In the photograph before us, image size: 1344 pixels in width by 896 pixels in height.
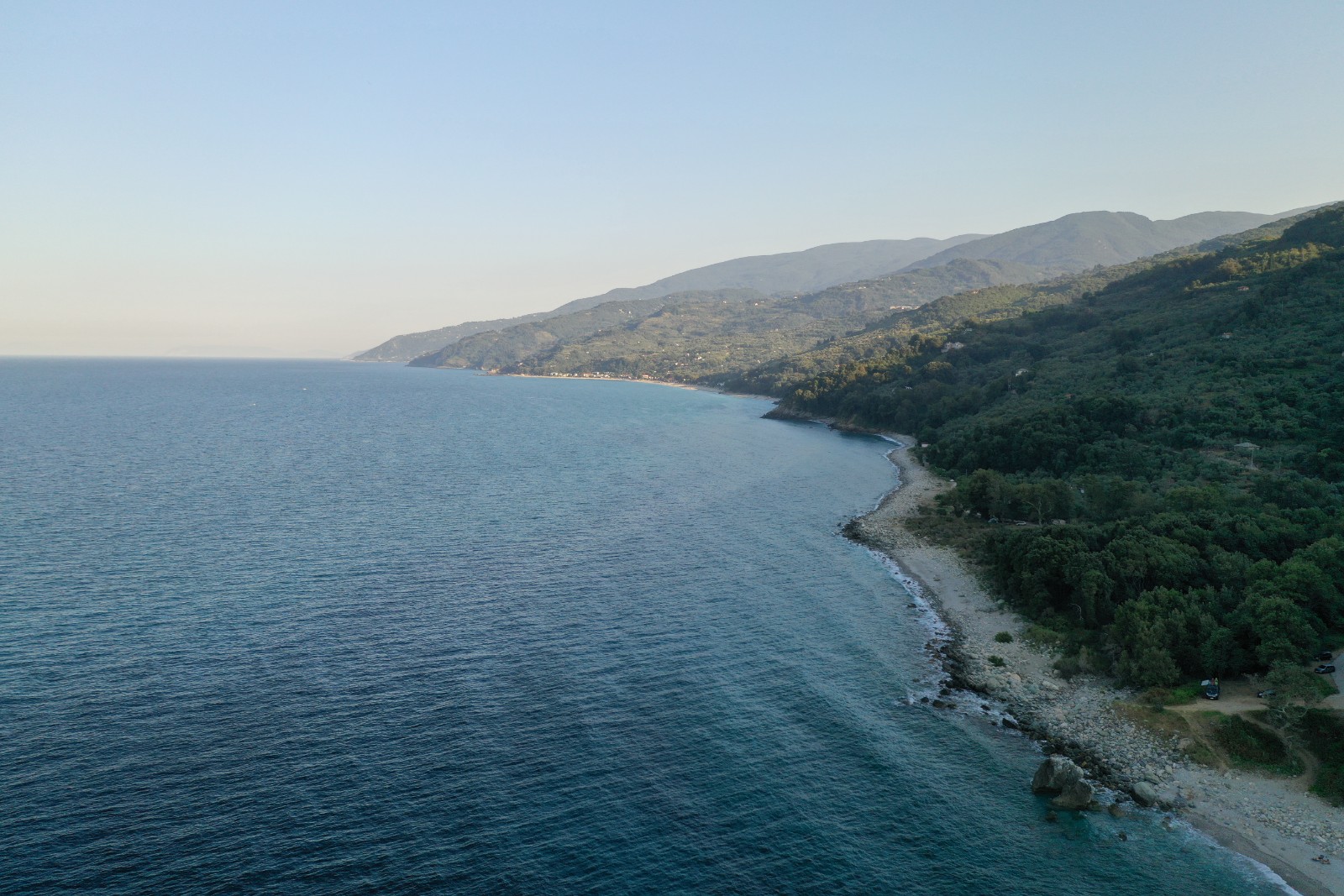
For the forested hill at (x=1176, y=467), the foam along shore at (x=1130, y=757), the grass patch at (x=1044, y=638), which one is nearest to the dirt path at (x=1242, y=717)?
the foam along shore at (x=1130, y=757)

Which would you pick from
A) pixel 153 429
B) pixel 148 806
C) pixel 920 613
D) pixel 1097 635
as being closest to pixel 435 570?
pixel 148 806

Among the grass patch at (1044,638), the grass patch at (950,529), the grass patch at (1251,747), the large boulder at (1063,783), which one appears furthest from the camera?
the grass patch at (950,529)

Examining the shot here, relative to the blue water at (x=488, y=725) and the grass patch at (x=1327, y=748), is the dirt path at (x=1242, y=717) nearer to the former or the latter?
the grass patch at (x=1327, y=748)

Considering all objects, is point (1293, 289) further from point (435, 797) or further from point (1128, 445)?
point (435, 797)

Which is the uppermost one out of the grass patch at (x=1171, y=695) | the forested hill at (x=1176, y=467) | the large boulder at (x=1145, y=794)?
the forested hill at (x=1176, y=467)

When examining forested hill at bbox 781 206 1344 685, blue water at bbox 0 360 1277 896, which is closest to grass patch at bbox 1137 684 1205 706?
forested hill at bbox 781 206 1344 685

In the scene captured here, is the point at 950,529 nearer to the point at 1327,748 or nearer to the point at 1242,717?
the point at 1242,717
